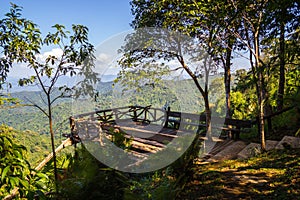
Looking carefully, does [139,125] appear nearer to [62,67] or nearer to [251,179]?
[251,179]

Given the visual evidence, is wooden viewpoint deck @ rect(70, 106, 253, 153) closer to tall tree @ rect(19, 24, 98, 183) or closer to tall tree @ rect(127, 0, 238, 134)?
tall tree @ rect(127, 0, 238, 134)

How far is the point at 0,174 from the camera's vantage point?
1755mm

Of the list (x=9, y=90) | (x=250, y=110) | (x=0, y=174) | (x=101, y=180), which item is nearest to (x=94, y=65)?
(x=9, y=90)

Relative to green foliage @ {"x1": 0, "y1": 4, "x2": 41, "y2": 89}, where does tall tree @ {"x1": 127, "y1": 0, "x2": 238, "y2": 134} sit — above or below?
above

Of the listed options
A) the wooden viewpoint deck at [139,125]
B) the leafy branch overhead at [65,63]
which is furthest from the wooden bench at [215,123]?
the leafy branch overhead at [65,63]

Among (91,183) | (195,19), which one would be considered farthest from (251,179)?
(195,19)

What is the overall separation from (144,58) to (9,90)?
16.9 feet

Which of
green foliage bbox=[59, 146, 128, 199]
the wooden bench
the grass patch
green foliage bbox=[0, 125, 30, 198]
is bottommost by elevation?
the grass patch

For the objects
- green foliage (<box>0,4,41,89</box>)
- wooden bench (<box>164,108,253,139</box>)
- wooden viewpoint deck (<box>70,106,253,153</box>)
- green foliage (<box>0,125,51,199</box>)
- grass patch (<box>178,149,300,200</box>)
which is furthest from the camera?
wooden bench (<box>164,108,253,139</box>)

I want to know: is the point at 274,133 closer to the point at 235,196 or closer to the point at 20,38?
the point at 235,196

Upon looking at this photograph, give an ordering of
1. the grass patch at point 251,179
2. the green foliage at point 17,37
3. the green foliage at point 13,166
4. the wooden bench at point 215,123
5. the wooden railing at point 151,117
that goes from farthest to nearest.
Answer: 1. the wooden railing at point 151,117
2. the wooden bench at point 215,123
3. the grass patch at point 251,179
4. the green foliage at point 17,37
5. the green foliage at point 13,166

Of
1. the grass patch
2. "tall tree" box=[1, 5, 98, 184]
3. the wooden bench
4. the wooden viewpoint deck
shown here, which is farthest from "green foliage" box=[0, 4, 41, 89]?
the wooden bench

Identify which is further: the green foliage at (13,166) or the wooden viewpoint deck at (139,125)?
the wooden viewpoint deck at (139,125)

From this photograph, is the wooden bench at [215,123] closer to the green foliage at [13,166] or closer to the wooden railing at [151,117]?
the wooden railing at [151,117]
